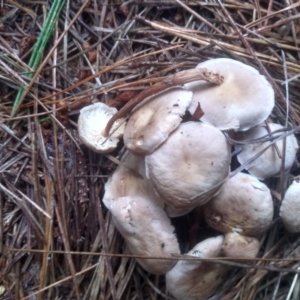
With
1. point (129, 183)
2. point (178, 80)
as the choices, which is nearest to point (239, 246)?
point (129, 183)

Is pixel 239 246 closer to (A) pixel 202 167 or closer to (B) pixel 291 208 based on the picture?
(B) pixel 291 208

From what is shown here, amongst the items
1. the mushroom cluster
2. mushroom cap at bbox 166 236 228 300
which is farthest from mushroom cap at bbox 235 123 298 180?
mushroom cap at bbox 166 236 228 300

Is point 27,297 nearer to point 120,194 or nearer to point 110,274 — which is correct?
point 110,274

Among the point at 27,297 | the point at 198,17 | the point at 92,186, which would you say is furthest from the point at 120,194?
the point at 198,17

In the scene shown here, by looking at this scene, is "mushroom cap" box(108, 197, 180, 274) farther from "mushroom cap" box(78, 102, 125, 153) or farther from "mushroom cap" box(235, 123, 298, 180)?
"mushroom cap" box(235, 123, 298, 180)

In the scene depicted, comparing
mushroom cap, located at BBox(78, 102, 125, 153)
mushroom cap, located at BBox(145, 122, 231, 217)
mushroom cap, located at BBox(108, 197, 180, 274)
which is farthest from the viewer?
mushroom cap, located at BBox(78, 102, 125, 153)
